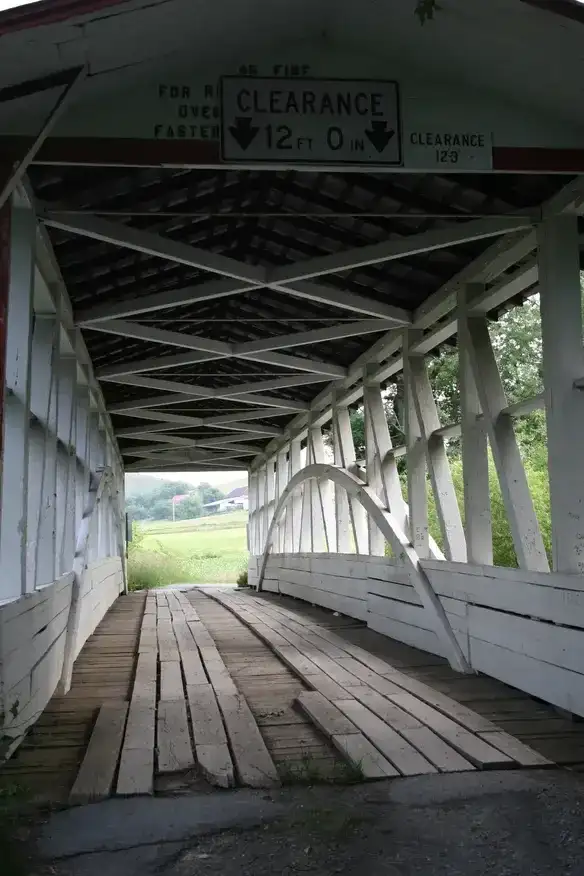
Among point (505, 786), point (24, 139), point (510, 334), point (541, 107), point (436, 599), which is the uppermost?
point (510, 334)

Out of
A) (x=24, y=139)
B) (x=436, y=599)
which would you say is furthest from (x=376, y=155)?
(x=436, y=599)

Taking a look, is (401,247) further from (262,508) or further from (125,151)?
(262,508)

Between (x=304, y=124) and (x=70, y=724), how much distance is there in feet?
10.5

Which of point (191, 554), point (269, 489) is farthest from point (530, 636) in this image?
point (191, 554)

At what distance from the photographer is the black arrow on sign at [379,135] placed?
347 cm

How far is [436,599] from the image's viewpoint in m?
6.00

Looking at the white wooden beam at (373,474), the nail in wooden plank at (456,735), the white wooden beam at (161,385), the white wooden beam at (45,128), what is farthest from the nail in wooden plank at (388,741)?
the white wooden beam at (161,385)

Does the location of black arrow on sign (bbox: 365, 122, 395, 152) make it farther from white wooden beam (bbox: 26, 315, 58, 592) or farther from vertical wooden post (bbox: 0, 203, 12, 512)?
white wooden beam (bbox: 26, 315, 58, 592)

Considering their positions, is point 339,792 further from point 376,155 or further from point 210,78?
point 210,78

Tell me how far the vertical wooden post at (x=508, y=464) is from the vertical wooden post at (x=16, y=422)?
2.76 meters

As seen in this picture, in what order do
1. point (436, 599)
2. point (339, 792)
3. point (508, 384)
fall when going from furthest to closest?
point (508, 384) < point (436, 599) < point (339, 792)

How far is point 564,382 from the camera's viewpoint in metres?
4.35

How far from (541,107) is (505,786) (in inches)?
113

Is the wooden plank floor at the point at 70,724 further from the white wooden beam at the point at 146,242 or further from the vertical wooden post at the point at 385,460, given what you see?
the white wooden beam at the point at 146,242
